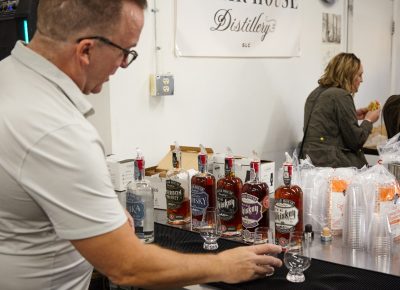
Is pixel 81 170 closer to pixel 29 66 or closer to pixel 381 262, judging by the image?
pixel 29 66

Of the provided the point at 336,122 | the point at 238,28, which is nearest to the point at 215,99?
the point at 238,28

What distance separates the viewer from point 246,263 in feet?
4.15

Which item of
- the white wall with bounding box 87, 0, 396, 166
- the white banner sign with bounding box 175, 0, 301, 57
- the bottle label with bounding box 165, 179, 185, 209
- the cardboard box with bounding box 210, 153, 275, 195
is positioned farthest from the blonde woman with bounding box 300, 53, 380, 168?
the bottle label with bounding box 165, 179, 185, 209

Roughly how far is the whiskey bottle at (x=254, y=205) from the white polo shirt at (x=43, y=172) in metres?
0.66

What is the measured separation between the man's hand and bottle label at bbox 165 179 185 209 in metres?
0.60

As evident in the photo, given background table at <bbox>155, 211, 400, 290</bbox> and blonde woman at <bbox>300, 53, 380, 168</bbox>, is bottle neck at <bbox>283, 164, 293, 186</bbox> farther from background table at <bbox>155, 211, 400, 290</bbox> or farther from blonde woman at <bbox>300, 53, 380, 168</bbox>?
blonde woman at <bbox>300, 53, 380, 168</bbox>

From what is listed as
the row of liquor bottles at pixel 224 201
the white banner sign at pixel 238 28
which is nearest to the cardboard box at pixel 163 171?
the row of liquor bottles at pixel 224 201

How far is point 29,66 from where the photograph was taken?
3.56 ft

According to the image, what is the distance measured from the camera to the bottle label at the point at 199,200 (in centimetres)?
180

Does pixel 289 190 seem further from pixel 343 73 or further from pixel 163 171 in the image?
pixel 343 73

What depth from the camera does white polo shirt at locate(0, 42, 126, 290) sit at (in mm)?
978

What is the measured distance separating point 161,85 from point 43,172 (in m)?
1.81

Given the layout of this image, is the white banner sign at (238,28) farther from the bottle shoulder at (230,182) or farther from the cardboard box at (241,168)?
the bottle shoulder at (230,182)

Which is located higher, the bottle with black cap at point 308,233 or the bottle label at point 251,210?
the bottle label at point 251,210
